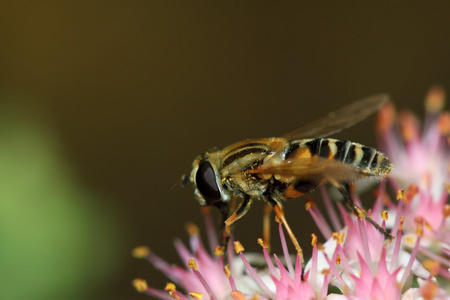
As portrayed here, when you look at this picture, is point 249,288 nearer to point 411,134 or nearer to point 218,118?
point 411,134

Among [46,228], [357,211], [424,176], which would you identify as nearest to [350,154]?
[357,211]

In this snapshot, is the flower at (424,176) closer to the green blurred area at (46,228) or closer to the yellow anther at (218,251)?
the yellow anther at (218,251)

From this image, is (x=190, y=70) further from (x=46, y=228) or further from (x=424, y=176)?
(x=424, y=176)

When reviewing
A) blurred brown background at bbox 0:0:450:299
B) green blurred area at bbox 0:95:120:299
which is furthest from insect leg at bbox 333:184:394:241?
blurred brown background at bbox 0:0:450:299

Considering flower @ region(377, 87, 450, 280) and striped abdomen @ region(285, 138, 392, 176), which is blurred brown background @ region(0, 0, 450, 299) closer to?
flower @ region(377, 87, 450, 280)

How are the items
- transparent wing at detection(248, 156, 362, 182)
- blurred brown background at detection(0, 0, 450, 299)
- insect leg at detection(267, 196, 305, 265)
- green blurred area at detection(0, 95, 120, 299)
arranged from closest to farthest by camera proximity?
1. transparent wing at detection(248, 156, 362, 182)
2. insect leg at detection(267, 196, 305, 265)
3. green blurred area at detection(0, 95, 120, 299)
4. blurred brown background at detection(0, 0, 450, 299)

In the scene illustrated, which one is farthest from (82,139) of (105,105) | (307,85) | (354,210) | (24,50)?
(354,210)

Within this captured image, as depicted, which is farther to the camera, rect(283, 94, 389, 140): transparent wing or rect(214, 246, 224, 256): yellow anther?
rect(283, 94, 389, 140): transparent wing
